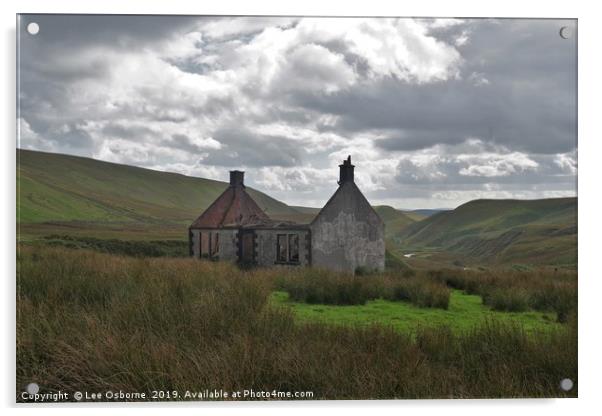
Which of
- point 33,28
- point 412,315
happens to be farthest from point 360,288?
point 33,28

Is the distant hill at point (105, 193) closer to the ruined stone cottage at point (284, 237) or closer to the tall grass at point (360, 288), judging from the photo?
the ruined stone cottage at point (284, 237)

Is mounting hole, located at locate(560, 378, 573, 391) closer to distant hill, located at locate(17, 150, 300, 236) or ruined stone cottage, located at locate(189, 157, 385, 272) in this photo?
ruined stone cottage, located at locate(189, 157, 385, 272)

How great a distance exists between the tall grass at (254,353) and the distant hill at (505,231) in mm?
1463

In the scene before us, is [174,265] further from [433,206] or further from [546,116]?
[546,116]

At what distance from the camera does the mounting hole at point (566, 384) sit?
5.85 metres

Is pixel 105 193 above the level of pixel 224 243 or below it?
above

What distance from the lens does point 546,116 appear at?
6.71m

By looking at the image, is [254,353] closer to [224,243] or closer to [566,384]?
[566,384]

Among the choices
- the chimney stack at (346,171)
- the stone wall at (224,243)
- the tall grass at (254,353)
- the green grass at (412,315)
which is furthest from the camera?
the stone wall at (224,243)

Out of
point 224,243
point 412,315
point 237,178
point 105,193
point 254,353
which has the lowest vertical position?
point 412,315

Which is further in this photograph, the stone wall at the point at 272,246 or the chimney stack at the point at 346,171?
the stone wall at the point at 272,246

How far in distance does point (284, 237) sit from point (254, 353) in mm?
7981

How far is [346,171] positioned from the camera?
26.4 ft

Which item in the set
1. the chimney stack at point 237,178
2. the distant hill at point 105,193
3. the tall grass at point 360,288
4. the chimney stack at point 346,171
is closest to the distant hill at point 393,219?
the chimney stack at point 346,171
